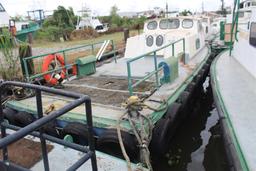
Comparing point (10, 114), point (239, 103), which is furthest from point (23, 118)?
point (239, 103)

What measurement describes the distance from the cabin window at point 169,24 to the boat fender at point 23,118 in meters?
5.90

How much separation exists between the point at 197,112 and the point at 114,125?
14.5 feet

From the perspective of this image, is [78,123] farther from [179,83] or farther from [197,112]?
[197,112]

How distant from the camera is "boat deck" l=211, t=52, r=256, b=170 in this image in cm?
342

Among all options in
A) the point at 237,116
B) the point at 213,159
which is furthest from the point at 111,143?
the point at 213,159

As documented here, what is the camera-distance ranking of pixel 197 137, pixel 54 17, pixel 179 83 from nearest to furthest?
pixel 179 83 → pixel 197 137 → pixel 54 17

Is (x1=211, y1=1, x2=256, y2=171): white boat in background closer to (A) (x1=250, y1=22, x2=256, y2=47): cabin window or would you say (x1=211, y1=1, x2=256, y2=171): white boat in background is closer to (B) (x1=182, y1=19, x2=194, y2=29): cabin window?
(A) (x1=250, y1=22, x2=256, y2=47): cabin window

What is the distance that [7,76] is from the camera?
766 cm

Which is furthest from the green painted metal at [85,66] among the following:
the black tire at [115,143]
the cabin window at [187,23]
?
the cabin window at [187,23]

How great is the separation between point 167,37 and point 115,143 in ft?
17.4

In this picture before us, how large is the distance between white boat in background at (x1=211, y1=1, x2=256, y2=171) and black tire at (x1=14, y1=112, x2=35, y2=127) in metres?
3.23

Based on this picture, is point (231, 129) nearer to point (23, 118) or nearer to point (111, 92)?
point (111, 92)

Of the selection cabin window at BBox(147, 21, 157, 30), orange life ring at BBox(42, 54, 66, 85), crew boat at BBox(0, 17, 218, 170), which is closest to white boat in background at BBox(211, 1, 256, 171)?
crew boat at BBox(0, 17, 218, 170)

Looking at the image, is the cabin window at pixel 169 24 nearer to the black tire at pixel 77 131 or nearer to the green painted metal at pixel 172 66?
the green painted metal at pixel 172 66
